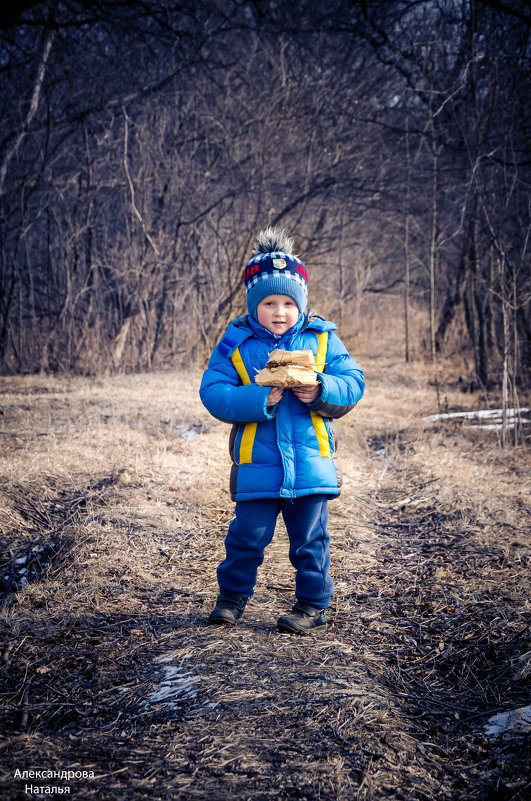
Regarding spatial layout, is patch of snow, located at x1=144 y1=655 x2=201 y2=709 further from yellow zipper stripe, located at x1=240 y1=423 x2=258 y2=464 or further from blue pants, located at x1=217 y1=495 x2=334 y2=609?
yellow zipper stripe, located at x1=240 y1=423 x2=258 y2=464

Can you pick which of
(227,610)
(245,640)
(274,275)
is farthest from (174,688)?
(274,275)

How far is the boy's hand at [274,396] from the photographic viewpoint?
7.84ft

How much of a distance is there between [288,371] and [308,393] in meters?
0.16

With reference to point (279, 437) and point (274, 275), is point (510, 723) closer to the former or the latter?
point (279, 437)

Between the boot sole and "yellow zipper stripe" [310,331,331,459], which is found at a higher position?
"yellow zipper stripe" [310,331,331,459]

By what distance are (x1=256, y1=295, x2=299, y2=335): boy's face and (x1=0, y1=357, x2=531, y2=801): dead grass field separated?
126 cm

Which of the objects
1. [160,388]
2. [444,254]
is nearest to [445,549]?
[160,388]

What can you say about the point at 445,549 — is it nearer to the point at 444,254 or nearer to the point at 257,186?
the point at 257,186

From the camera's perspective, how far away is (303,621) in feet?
Answer: 8.15

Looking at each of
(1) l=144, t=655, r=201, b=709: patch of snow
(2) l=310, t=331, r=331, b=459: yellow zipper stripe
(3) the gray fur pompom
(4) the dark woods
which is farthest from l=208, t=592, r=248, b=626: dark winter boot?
(4) the dark woods

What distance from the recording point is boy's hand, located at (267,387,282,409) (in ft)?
7.84

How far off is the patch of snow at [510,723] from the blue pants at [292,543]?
0.81 meters

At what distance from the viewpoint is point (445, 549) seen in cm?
362

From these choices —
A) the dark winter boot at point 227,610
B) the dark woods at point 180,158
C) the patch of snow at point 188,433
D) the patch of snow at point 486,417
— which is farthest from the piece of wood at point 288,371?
the dark woods at point 180,158
